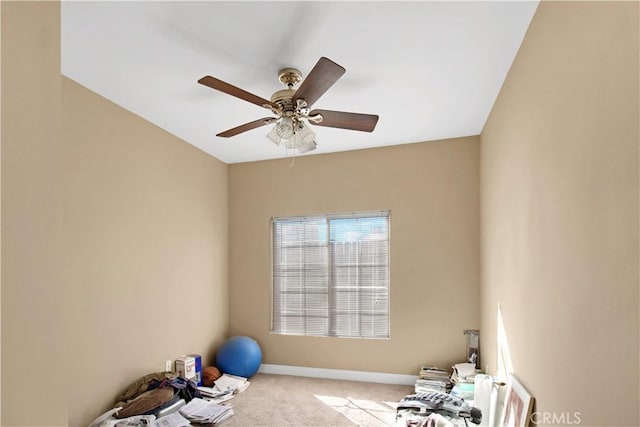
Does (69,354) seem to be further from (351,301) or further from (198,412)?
(351,301)

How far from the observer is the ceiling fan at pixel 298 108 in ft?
7.02

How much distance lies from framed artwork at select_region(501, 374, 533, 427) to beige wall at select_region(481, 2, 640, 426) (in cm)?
6

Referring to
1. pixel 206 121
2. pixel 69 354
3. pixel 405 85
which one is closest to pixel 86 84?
pixel 206 121

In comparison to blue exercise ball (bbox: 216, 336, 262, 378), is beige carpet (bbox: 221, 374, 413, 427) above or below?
below

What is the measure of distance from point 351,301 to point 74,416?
2702mm

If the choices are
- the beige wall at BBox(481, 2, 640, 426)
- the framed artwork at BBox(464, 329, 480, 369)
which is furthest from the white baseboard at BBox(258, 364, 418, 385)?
the beige wall at BBox(481, 2, 640, 426)

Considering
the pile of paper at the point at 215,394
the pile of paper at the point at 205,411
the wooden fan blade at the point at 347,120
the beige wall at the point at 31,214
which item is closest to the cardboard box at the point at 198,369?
the pile of paper at the point at 215,394

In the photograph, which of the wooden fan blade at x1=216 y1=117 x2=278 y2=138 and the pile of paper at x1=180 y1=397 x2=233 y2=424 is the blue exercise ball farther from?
the wooden fan blade at x1=216 y1=117 x2=278 y2=138

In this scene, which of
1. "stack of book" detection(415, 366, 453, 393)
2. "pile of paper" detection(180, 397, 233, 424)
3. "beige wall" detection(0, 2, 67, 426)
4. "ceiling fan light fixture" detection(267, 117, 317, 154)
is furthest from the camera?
"stack of book" detection(415, 366, 453, 393)

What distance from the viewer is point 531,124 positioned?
2033 mm

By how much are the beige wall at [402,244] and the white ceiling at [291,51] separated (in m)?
0.92

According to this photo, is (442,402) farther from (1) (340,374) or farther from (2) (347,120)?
(2) (347,120)

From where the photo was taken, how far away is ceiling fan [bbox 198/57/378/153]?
214 centimetres

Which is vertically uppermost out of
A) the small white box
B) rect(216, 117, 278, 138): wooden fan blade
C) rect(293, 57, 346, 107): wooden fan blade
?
rect(293, 57, 346, 107): wooden fan blade
